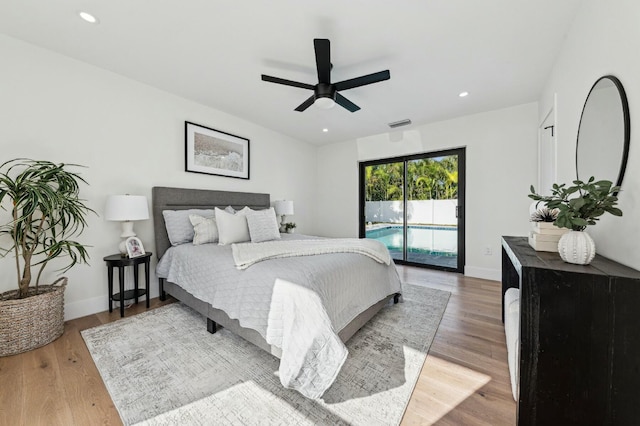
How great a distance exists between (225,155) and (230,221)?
1301 millimetres

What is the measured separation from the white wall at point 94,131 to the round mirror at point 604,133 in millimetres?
3862

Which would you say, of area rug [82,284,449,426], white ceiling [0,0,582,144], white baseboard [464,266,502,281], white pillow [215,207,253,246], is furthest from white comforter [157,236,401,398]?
white baseboard [464,266,502,281]

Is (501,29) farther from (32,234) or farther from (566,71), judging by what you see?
(32,234)

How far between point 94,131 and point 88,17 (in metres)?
1.07

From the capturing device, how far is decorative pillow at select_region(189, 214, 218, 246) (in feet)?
9.05

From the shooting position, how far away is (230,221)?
287cm

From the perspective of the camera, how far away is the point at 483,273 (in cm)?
370

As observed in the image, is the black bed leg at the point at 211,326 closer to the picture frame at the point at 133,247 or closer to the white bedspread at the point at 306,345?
the white bedspread at the point at 306,345

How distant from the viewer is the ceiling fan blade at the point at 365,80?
2033 mm


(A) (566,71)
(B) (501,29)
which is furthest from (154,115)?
(A) (566,71)

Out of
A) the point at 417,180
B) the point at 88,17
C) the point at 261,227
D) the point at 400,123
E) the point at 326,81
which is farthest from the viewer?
the point at 417,180

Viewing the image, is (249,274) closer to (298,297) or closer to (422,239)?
(298,297)

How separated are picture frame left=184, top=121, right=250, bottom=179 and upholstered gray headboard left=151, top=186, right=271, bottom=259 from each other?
325 mm

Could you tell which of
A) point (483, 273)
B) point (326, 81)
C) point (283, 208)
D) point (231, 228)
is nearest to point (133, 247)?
point (231, 228)
